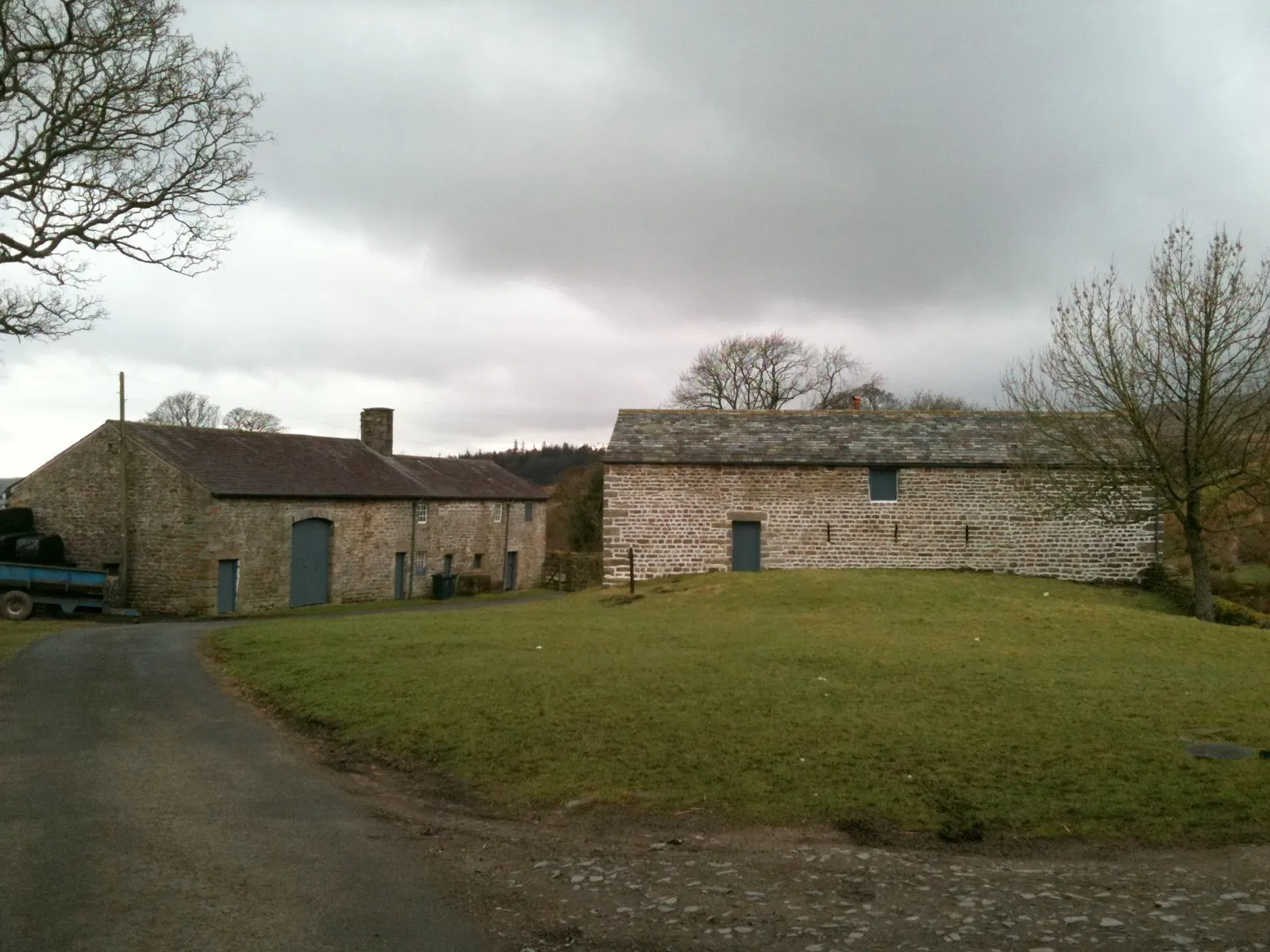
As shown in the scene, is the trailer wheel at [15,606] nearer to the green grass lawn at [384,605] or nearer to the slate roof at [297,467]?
the green grass lawn at [384,605]

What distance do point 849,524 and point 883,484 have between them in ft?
5.15

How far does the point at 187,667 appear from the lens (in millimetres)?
16500

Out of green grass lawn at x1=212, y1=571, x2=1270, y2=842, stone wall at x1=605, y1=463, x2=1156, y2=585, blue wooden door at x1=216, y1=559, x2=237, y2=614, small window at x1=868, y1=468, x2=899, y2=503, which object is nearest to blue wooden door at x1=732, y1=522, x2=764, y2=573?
stone wall at x1=605, y1=463, x2=1156, y2=585

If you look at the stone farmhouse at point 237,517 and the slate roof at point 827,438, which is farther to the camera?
the stone farmhouse at point 237,517

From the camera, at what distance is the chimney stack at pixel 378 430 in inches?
1837

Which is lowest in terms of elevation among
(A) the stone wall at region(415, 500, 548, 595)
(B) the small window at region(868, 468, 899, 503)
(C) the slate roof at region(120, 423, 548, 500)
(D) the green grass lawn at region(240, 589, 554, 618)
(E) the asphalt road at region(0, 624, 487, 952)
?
(D) the green grass lawn at region(240, 589, 554, 618)

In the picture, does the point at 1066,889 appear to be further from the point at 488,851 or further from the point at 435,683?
the point at 435,683

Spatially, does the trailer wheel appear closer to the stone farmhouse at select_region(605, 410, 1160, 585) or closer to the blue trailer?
the blue trailer

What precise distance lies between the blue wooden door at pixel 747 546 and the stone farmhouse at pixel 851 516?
1.2 inches

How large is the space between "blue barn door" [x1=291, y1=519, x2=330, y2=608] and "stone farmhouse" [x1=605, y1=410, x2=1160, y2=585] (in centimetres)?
1342

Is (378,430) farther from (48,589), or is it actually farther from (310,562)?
(48,589)

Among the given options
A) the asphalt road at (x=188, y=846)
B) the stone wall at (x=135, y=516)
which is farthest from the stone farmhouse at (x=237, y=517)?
the asphalt road at (x=188, y=846)

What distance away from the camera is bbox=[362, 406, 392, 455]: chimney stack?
153ft

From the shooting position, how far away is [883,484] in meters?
29.6
